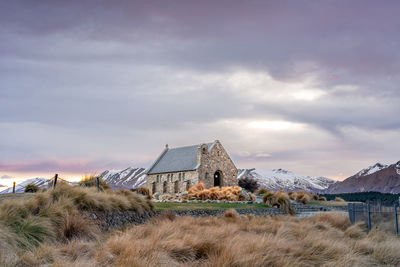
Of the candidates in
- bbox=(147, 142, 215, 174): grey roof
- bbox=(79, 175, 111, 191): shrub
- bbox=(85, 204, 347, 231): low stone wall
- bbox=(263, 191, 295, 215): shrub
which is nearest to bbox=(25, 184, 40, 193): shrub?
bbox=(79, 175, 111, 191): shrub

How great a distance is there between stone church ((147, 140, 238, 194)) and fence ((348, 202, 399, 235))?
900 inches

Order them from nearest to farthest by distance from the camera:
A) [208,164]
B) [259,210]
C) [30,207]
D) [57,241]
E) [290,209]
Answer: [57,241] → [30,207] → [259,210] → [290,209] → [208,164]

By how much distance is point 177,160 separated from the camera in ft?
134

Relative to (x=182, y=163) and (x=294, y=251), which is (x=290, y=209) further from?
(x=182, y=163)

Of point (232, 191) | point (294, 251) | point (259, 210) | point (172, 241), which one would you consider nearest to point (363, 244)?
point (294, 251)

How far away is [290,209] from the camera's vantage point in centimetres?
2248

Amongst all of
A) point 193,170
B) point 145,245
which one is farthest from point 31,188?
point 193,170

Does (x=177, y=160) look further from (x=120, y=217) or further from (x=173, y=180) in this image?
(x=120, y=217)

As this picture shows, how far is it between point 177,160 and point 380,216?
2939cm

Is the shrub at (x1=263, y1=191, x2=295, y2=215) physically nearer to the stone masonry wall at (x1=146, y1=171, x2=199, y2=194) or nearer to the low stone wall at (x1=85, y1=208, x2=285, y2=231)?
the low stone wall at (x1=85, y1=208, x2=285, y2=231)

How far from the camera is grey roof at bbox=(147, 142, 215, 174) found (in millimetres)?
38125

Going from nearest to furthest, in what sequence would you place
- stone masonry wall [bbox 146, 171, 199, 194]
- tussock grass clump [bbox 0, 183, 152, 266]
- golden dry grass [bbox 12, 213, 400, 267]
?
golden dry grass [bbox 12, 213, 400, 267], tussock grass clump [bbox 0, 183, 152, 266], stone masonry wall [bbox 146, 171, 199, 194]

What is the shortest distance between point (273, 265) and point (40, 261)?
4.12 m

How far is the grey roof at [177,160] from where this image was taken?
125ft
